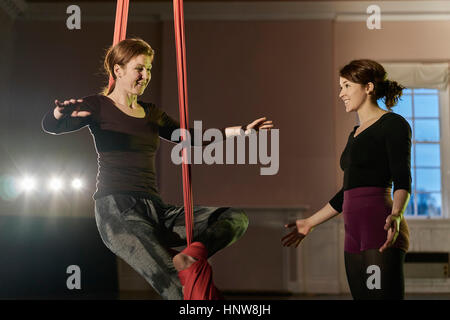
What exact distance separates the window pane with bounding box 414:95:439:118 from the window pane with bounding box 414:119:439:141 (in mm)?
74

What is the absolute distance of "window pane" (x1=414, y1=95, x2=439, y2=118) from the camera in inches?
216

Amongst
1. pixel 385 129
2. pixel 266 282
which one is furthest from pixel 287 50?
pixel 385 129

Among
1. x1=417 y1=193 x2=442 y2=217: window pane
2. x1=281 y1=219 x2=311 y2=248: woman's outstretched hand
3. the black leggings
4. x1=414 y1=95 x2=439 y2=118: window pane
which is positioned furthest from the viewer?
x1=414 y1=95 x2=439 y2=118: window pane

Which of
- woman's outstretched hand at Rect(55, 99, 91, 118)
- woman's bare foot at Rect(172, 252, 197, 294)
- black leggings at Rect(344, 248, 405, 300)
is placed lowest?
black leggings at Rect(344, 248, 405, 300)

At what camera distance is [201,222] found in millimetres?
1733

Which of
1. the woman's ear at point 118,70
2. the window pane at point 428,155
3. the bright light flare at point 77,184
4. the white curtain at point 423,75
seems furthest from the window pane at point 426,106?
the woman's ear at point 118,70

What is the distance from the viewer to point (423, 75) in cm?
533

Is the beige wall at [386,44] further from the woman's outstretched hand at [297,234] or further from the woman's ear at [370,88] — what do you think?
the woman's ear at [370,88]

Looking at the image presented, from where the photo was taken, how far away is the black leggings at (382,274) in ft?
5.49

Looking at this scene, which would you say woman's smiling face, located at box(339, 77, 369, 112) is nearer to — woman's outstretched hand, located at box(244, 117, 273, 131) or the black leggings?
woman's outstretched hand, located at box(244, 117, 273, 131)

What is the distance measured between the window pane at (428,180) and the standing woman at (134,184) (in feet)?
13.2

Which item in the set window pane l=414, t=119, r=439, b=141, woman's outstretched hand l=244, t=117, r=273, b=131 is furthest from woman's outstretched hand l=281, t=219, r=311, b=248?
window pane l=414, t=119, r=439, b=141

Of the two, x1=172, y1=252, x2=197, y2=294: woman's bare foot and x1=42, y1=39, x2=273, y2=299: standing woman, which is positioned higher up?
x1=42, y1=39, x2=273, y2=299: standing woman
